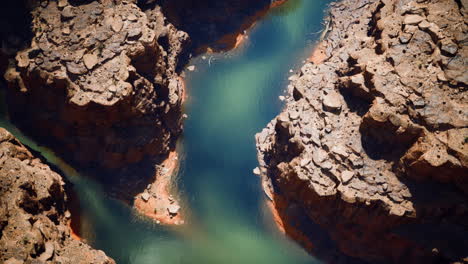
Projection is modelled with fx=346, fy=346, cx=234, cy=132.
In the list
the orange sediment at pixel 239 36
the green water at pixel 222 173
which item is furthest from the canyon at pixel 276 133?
the orange sediment at pixel 239 36

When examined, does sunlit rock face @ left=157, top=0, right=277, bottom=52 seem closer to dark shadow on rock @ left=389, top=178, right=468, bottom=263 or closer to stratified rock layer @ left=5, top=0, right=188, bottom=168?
stratified rock layer @ left=5, top=0, right=188, bottom=168

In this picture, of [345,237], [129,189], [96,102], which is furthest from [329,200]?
[96,102]

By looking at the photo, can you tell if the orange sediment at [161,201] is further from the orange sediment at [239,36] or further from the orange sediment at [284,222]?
the orange sediment at [239,36]

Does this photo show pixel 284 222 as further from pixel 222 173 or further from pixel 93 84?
pixel 93 84

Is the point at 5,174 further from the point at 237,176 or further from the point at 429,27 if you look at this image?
the point at 429,27

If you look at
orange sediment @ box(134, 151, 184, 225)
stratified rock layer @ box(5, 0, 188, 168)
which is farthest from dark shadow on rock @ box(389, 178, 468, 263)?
stratified rock layer @ box(5, 0, 188, 168)
